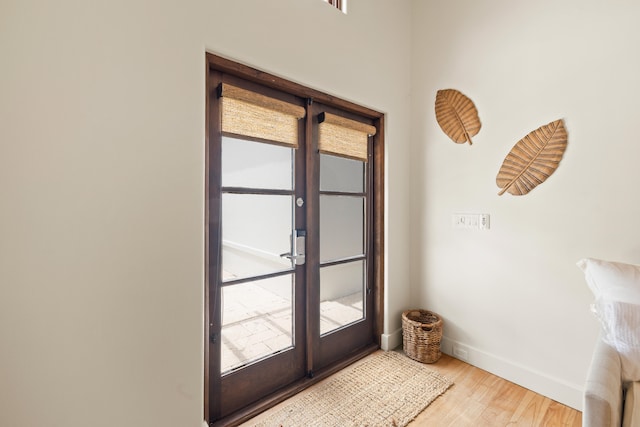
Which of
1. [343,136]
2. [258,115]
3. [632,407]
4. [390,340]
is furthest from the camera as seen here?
[390,340]

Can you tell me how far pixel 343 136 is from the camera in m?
2.23

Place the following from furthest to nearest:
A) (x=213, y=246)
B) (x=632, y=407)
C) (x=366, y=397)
Answer: 1. (x=366, y=397)
2. (x=213, y=246)
3. (x=632, y=407)

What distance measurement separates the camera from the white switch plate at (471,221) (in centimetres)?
218

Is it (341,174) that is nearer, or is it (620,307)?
(620,307)

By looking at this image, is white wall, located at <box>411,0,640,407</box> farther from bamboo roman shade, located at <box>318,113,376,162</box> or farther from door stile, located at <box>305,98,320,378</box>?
door stile, located at <box>305,98,320,378</box>

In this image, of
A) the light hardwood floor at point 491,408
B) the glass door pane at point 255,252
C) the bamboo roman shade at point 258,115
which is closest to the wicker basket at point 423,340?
the light hardwood floor at point 491,408

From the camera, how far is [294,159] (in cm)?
198

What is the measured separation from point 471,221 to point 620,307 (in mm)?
1053

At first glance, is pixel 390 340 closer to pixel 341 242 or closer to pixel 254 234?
pixel 341 242

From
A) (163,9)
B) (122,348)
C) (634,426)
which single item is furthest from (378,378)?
(163,9)

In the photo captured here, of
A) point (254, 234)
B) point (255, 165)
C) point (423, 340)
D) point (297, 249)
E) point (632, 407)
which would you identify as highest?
point (255, 165)

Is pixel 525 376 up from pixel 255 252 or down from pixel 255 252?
down

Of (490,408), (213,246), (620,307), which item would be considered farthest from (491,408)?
(213,246)

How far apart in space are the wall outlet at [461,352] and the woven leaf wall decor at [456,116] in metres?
1.67
